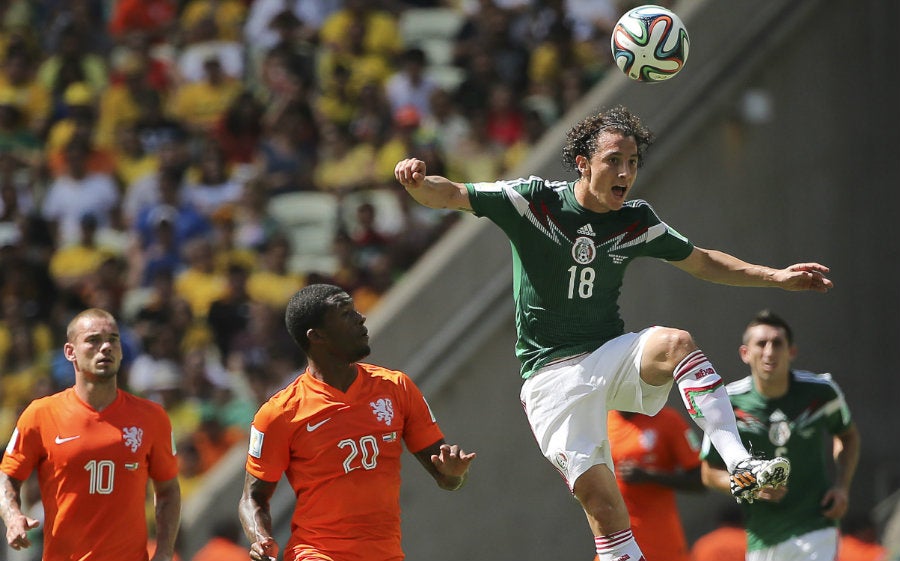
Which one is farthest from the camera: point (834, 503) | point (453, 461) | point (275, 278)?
point (275, 278)

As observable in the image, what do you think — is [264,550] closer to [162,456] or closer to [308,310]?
[308,310]

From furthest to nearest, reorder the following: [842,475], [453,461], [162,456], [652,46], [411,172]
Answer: [842,475]
[162,456]
[652,46]
[411,172]
[453,461]

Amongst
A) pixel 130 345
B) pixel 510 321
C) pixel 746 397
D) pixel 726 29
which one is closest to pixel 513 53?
pixel 726 29

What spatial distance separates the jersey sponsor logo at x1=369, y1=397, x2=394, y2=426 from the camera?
7.34 m

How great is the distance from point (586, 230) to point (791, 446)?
2.42m

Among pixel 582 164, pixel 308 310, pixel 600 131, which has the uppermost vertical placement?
pixel 600 131

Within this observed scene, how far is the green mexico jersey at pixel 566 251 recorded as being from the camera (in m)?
7.73

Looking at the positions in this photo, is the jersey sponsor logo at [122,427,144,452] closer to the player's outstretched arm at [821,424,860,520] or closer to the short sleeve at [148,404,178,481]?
the short sleeve at [148,404,178,481]

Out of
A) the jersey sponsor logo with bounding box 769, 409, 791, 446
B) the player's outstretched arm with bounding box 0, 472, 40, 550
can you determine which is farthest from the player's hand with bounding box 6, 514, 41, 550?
the jersey sponsor logo with bounding box 769, 409, 791, 446

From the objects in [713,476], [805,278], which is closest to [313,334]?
[805,278]

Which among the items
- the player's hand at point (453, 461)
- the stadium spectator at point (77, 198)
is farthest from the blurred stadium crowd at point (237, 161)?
the player's hand at point (453, 461)

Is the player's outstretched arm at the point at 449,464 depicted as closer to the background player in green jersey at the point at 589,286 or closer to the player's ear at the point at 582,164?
the background player in green jersey at the point at 589,286

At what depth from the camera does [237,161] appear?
1500 cm

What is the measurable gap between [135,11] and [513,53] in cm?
497
